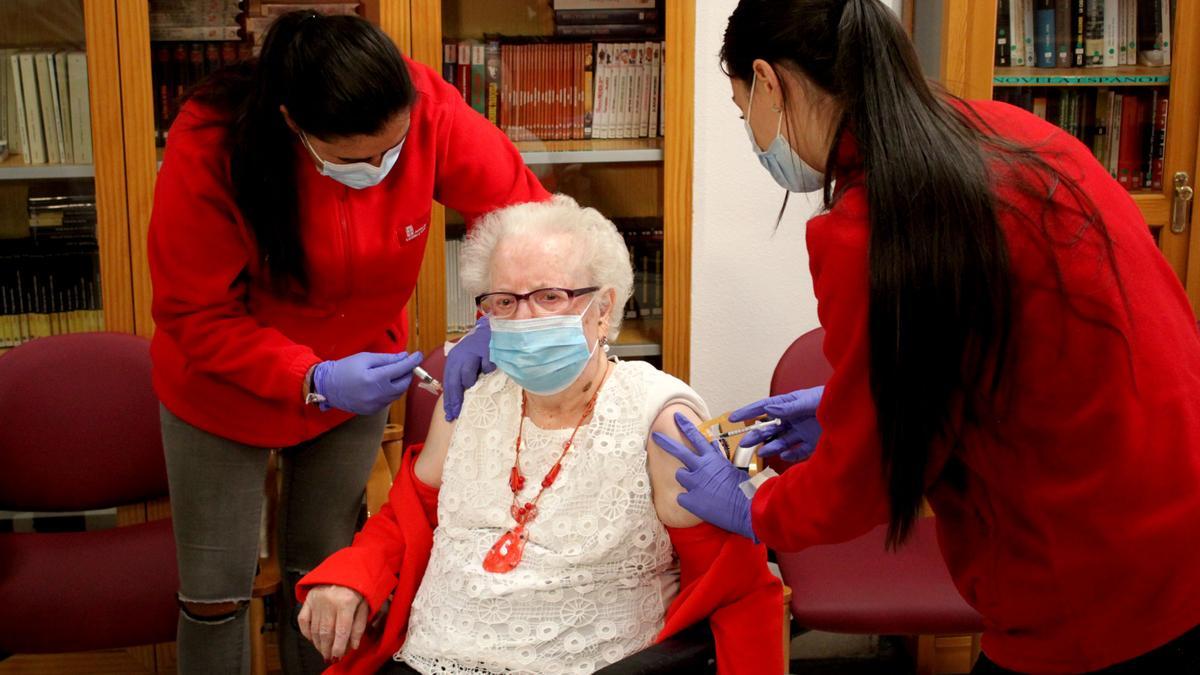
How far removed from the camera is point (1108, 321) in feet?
3.93

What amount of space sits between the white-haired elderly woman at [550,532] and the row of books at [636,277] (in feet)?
2.97

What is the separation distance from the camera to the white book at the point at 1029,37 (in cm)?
307

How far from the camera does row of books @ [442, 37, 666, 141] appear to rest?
2914 mm

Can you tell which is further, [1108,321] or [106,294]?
[106,294]

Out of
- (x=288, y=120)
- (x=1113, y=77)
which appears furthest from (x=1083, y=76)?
(x=288, y=120)

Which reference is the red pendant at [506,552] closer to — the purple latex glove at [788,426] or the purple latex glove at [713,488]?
the purple latex glove at [713,488]

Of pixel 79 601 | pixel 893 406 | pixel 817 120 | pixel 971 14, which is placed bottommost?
pixel 79 601

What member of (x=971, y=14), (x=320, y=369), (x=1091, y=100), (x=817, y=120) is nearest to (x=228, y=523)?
(x=320, y=369)

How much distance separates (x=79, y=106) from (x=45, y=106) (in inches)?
4.4

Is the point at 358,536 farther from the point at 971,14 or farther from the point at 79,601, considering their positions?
the point at 971,14

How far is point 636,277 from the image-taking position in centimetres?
294

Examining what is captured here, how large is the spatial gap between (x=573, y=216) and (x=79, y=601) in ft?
4.26

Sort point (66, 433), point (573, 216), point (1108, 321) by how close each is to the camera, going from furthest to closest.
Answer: point (66, 433) → point (573, 216) → point (1108, 321)

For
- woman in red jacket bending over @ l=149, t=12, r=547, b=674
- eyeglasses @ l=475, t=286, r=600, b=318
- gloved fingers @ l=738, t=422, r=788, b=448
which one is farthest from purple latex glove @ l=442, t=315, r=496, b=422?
gloved fingers @ l=738, t=422, r=788, b=448
